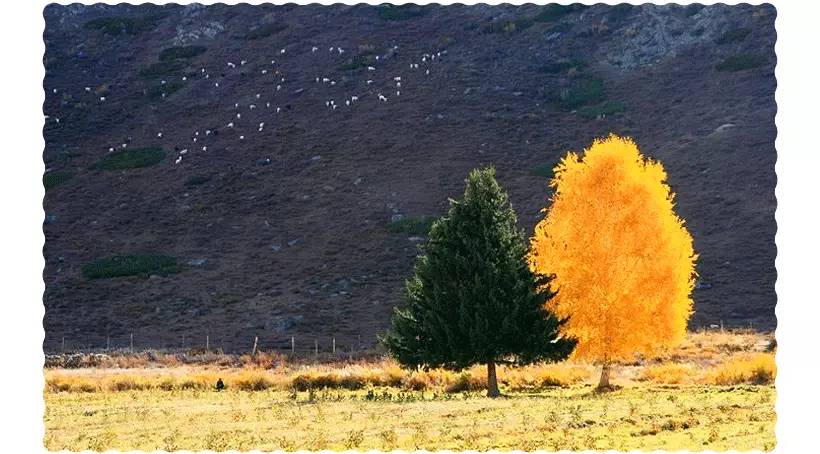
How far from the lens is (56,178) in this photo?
61281 mm

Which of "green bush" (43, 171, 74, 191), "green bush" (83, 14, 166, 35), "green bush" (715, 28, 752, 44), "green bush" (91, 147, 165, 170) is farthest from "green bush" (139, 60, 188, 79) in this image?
"green bush" (715, 28, 752, 44)

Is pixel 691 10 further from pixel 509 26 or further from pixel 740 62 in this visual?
pixel 509 26

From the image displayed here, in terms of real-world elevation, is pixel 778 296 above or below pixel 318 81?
below

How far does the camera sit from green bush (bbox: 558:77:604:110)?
6993cm

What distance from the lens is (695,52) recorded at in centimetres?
7344

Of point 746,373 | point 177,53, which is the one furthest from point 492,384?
point 177,53

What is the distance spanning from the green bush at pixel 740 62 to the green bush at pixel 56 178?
4002 centimetres

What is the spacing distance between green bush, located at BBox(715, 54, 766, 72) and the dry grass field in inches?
1416

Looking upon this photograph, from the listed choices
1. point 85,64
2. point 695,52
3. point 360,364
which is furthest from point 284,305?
point 695,52

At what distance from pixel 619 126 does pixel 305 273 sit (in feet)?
70.2

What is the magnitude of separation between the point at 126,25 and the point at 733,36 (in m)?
40.5

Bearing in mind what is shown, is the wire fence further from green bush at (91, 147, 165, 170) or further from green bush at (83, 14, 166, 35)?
green bush at (83, 14, 166, 35)

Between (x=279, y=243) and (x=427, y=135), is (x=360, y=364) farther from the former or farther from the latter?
(x=427, y=135)

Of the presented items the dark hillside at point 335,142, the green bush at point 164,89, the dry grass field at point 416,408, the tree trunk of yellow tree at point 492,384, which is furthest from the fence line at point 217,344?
the green bush at point 164,89
